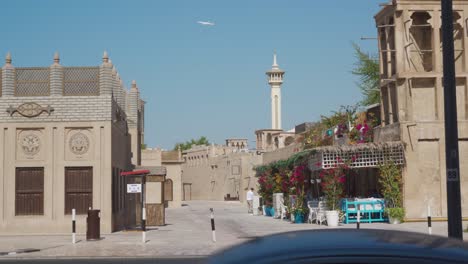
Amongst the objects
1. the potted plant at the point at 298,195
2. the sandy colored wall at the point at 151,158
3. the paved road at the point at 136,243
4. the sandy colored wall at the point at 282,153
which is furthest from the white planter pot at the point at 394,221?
the sandy colored wall at the point at 151,158

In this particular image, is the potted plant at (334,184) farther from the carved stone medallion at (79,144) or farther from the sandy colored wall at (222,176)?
the sandy colored wall at (222,176)

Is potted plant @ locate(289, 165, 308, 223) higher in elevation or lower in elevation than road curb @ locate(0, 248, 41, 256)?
higher

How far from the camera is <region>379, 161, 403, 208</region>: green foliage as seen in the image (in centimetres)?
3027

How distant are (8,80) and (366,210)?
14.6 m

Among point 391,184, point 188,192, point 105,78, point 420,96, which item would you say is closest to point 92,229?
point 105,78

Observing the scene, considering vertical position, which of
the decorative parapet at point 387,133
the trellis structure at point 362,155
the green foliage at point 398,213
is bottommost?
the green foliage at point 398,213

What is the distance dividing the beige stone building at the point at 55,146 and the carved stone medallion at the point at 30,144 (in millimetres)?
37

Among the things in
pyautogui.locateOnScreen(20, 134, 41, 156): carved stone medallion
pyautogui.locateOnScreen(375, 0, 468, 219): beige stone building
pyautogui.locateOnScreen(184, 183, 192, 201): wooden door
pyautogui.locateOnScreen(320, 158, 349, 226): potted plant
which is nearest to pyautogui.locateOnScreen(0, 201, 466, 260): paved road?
pyautogui.locateOnScreen(320, 158, 349, 226): potted plant

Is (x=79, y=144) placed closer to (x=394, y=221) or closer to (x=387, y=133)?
(x=394, y=221)

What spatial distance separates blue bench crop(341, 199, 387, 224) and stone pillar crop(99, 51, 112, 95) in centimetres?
1016

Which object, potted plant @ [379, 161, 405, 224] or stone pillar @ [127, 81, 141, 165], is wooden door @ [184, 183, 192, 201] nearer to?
stone pillar @ [127, 81, 141, 165]

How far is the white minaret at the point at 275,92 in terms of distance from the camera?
3617 inches

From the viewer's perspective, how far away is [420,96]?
31734 mm

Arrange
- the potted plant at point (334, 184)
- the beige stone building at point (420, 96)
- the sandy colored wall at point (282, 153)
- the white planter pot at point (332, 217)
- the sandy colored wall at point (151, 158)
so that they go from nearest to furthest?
the white planter pot at point (332, 217), the beige stone building at point (420, 96), the potted plant at point (334, 184), the sandy colored wall at point (282, 153), the sandy colored wall at point (151, 158)
